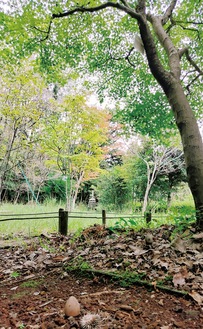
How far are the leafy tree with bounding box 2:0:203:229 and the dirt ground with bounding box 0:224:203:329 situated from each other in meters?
1.29

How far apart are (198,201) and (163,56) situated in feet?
15.6

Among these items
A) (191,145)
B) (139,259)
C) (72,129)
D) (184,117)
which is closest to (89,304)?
(139,259)

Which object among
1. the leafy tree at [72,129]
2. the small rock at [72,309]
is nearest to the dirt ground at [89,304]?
the small rock at [72,309]

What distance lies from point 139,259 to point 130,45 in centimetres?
552

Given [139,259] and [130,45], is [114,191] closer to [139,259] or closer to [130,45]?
[130,45]

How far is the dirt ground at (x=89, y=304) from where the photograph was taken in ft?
4.41

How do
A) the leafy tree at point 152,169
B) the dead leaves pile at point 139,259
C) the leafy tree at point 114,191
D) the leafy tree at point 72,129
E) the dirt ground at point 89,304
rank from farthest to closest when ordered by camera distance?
the leafy tree at point 114,191 → the leafy tree at point 152,169 → the leafy tree at point 72,129 → the dead leaves pile at point 139,259 → the dirt ground at point 89,304

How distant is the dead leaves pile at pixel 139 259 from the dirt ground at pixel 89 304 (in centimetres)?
11

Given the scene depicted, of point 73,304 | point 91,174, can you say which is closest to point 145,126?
point 73,304

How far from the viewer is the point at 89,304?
61.7 inches

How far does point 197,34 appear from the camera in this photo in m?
5.38

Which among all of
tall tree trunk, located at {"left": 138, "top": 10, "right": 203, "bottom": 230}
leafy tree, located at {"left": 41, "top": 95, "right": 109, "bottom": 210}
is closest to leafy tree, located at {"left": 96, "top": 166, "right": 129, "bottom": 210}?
leafy tree, located at {"left": 41, "top": 95, "right": 109, "bottom": 210}

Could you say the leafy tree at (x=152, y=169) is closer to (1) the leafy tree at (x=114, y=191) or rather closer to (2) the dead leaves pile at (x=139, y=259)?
(1) the leafy tree at (x=114, y=191)

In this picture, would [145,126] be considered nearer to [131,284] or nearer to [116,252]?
[116,252]
